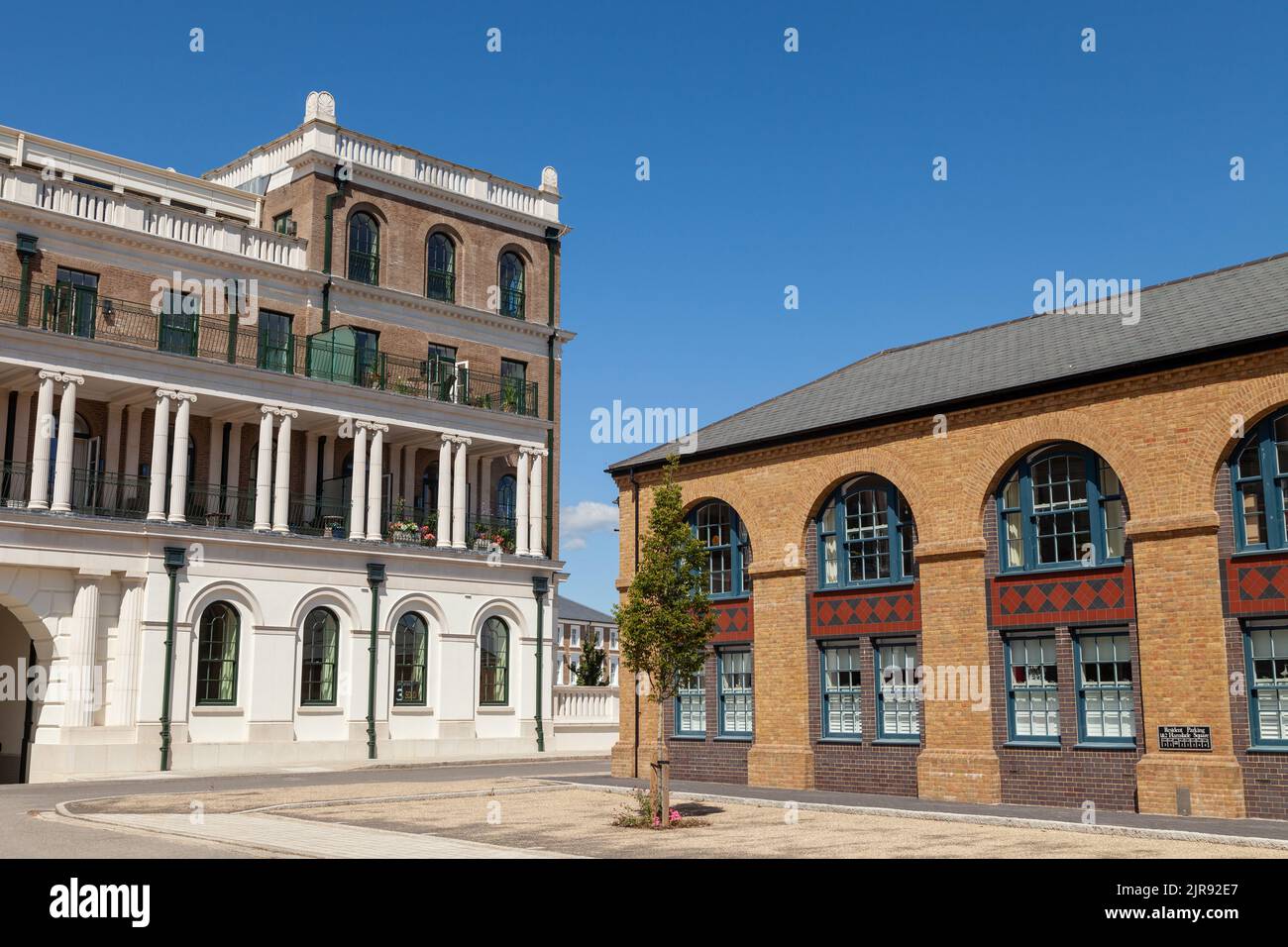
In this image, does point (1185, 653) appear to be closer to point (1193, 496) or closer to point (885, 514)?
point (1193, 496)

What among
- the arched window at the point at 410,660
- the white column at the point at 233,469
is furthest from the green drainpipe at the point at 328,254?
the arched window at the point at 410,660

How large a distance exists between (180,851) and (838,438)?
14.2 metres

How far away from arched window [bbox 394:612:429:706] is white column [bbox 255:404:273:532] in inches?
207

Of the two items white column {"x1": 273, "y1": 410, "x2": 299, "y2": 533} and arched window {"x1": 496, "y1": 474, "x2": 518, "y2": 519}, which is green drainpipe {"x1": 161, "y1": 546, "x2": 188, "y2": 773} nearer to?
white column {"x1": 273, "y1": 410, "x2": 299, "y2": 533}

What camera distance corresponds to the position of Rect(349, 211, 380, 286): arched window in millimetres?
40812

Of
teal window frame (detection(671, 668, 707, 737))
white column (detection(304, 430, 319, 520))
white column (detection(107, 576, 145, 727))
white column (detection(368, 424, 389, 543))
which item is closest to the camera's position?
teal window frame (detection(671, 668, 707, 737))

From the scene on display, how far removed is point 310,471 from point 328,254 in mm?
6812

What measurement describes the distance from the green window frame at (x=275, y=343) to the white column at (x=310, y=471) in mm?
2720

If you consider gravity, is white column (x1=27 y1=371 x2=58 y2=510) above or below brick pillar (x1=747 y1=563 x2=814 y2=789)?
above

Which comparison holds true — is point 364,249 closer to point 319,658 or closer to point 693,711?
point 319,658

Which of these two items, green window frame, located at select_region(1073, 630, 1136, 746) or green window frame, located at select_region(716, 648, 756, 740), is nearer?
green window frame, located at select_region(1073, 630, 1136, 746)

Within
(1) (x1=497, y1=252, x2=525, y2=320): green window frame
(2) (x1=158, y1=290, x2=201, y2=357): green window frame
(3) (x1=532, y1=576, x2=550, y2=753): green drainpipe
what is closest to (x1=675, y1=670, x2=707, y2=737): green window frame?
(3) (x1=532, y1=576, x2=550, y2=753): green drainpipe

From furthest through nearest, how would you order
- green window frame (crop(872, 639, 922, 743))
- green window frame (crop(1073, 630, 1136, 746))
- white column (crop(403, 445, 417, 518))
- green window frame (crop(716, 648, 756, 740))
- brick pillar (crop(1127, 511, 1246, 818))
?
white column (crop(403, 445, 417, 518)) → green window frame (crop(716, 648, 756, 740)) → green window frame (crop(872, 639, 922, 743)) → green window frame (crop(1073, 630, 1136, 746)) → brick pillar (crop(1127, 511, 1246, 818))
